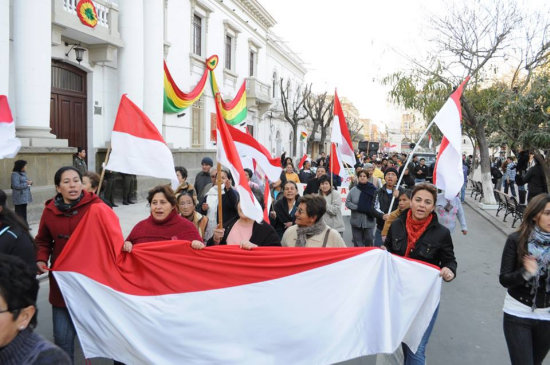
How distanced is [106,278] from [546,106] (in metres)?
10.7

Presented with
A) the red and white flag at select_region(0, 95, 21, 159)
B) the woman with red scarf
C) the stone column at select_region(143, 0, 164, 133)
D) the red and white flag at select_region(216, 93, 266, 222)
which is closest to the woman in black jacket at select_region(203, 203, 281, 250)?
the red and white flag at select_region(216, 93, 266, 222)

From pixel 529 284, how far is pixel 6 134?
206 inches

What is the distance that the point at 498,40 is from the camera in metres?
14.7

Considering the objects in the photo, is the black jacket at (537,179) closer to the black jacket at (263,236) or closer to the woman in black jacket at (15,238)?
the black jacket at (263,236)

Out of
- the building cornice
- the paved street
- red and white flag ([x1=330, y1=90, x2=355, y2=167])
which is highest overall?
the building cornice

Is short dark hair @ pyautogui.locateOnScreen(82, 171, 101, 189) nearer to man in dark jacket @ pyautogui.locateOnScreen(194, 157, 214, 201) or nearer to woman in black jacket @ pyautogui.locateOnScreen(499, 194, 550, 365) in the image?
man in dark jacket @ pyautogui.locateOnScreen(194, 157, 214, 201)

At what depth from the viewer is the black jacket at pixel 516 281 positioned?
2.99 meters

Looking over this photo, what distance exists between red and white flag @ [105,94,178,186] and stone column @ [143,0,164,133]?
11.6 m

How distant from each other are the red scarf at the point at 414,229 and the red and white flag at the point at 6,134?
4125 millimetres

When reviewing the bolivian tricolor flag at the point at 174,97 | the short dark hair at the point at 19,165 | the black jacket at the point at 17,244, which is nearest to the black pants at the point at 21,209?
the short dark hair at the point at 19,165

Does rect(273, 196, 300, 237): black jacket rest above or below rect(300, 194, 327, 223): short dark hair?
below

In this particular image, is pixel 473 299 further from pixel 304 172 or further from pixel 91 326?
pixel 304 172

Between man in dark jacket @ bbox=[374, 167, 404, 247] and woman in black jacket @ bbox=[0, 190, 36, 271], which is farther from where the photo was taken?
man in dark jacket @ bbox=[374, 167, 404, 247]

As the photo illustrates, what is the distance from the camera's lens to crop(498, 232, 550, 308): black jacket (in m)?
2.99
